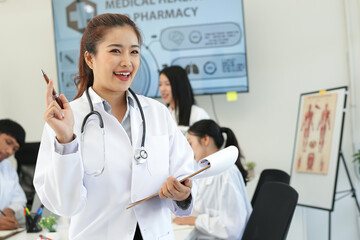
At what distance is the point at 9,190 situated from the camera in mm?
3064

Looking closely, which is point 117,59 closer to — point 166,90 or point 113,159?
point 113,159

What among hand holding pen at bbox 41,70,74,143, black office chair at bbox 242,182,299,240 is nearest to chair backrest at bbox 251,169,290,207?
black office chair at bbox 242,182,299,240

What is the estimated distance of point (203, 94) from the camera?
3.88 m

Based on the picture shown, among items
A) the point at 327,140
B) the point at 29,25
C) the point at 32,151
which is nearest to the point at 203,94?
the point at 327,140

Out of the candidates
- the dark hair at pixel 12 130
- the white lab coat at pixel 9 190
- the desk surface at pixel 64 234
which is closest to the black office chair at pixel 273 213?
the desk surface at pixel 64 234

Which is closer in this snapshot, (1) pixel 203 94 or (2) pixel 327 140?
(2) pixel 327 140

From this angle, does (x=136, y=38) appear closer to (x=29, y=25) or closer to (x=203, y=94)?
(x=203, y=94)

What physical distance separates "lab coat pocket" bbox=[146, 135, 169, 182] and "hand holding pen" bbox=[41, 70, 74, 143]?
28 cm

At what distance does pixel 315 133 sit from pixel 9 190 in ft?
7.49

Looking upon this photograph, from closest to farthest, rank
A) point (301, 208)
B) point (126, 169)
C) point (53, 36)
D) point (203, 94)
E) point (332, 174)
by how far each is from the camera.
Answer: point (126, 169), point (332, 174), point (301, 208), point (203, 94), point (53, 36)

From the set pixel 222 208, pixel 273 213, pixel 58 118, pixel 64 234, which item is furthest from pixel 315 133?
pixel 58 118

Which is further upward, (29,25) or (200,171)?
(29,25)

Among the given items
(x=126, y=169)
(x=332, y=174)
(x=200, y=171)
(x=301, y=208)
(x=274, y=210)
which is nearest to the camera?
(x=200, y=171)

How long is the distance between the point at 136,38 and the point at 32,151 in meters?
2.56
